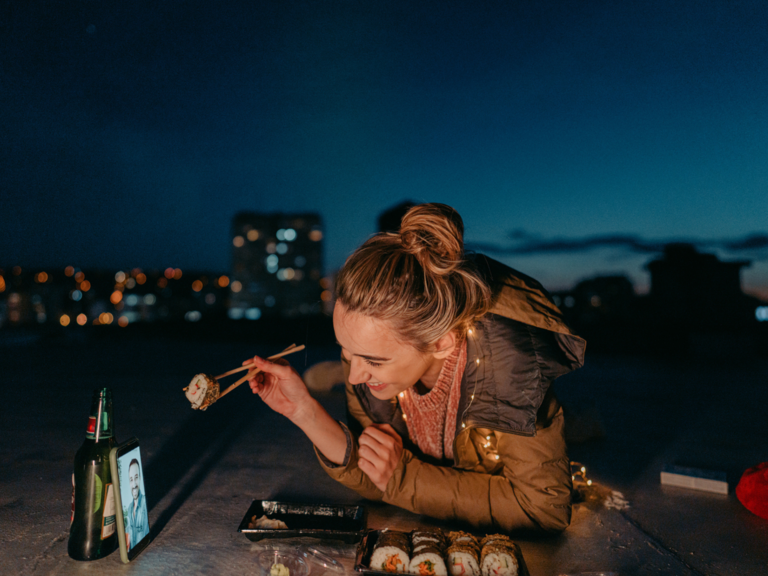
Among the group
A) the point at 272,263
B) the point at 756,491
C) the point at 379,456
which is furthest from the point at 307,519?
the point at 272,263

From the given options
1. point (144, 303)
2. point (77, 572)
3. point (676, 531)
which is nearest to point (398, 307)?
point (77, 572)

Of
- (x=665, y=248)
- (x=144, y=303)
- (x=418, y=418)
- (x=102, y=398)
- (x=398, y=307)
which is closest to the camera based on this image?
(x=102, y=398)

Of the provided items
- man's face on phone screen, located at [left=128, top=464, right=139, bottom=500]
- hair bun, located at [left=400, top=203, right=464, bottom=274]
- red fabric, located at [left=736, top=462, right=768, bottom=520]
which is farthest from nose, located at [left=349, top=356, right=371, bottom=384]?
red fabric, located at [left=736, top=462, right=768, bottom=520]

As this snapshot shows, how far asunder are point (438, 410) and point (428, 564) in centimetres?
66

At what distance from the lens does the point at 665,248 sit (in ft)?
24.6

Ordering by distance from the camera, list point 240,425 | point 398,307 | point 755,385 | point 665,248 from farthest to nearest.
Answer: point 665,248
point 755,385
point 240,425
point 398,307

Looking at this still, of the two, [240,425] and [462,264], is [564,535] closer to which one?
[462,264]

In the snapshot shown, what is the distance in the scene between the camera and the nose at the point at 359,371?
4.77 feet

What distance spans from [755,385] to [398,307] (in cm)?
521

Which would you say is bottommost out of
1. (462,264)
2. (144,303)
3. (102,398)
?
(144,303)

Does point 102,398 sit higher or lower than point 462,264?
lower

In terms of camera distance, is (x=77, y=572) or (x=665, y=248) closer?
(x=77, y=572)

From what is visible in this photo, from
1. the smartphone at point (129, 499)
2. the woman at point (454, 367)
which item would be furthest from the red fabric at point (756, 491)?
the smartphone at point (129, 499)

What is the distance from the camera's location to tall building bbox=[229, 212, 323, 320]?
5325 cm
